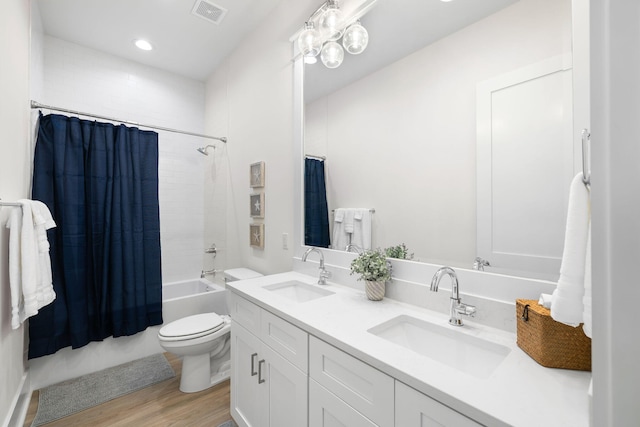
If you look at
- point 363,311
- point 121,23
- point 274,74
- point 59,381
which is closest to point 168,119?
point 121,23

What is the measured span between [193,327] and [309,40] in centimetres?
210

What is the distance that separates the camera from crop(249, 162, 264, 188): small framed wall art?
2.32 metres

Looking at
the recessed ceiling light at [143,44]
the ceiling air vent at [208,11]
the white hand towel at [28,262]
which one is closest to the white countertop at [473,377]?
the white hand towel at [28,262]

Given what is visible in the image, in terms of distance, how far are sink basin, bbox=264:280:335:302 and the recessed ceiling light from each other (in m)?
2.63

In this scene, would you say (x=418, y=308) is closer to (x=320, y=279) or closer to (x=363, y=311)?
(x=363, y=311)

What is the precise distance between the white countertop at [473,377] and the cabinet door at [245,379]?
16.8 inches

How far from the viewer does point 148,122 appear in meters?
3.08

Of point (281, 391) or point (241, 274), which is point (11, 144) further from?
point (281, 391)

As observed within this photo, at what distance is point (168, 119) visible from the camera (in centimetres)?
321

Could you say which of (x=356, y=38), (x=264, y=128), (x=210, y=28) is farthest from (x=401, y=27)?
(x=210, y=28)

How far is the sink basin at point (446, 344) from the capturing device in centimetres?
93

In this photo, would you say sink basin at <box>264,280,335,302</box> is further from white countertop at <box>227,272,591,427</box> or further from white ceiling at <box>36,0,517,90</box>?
white ceiling at <box>36,0,517,90</box>

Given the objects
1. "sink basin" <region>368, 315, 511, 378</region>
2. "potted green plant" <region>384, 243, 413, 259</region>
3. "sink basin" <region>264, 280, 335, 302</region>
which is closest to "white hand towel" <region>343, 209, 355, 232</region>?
"potted green plant" <region>384, 243, 413, 259</region>

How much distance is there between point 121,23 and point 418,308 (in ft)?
10.3
